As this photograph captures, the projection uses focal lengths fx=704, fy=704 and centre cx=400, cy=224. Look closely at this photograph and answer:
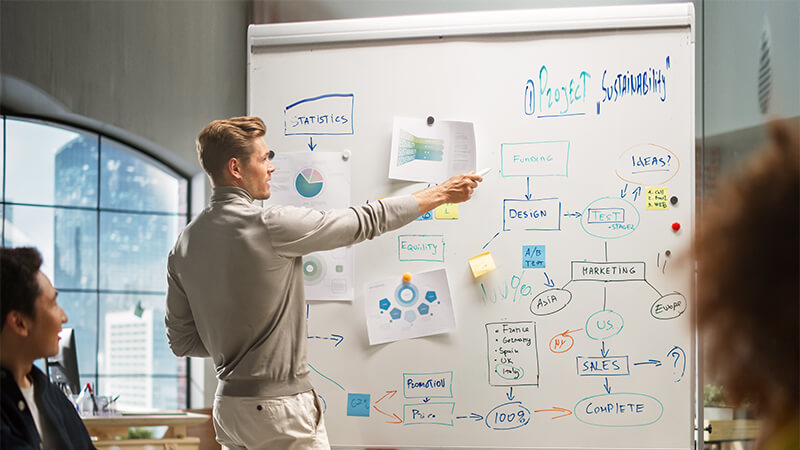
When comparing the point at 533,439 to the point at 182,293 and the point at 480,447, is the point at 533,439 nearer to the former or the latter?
the point at 480,447

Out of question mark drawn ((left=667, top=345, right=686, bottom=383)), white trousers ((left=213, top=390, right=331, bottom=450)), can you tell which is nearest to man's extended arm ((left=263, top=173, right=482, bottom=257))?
white trousers ((left=213, top=390, right=331, bottom=450))

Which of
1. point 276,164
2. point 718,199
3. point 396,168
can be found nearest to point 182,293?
point 276,164

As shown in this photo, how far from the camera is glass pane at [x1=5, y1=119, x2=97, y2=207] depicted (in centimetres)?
544

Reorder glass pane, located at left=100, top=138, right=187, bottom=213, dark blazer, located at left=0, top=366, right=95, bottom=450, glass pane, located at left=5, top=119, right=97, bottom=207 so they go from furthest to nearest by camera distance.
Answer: glass pane, located at left=100, top=138, right=187, bottom=213
glass pane, located at left=5, top=119, right=97, bottom=207
dark blazer, located at left=0, top=366, right=95, bottom=450

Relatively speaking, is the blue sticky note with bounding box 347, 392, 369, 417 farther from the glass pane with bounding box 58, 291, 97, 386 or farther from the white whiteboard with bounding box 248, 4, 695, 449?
the glass pane with bounding box 58, 291, 97, 386

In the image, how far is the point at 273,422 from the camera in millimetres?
1851

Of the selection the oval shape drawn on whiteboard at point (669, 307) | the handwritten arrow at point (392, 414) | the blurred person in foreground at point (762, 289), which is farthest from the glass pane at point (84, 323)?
the blurred person in foreground at point (762, 289)

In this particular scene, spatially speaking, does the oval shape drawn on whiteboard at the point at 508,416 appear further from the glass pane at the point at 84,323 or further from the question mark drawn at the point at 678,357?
the glass pane at the point at 84,323

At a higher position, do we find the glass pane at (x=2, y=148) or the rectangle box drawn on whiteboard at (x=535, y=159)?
the glass pane at (x=2, y=148)

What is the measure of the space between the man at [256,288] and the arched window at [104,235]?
12.8 ft

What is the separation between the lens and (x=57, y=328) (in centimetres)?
138

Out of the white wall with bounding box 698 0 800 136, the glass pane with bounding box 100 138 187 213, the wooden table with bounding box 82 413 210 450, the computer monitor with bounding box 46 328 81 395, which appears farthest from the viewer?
the glass pane with bounding box 100 138 187 213

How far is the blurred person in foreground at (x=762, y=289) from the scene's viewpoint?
0.64m

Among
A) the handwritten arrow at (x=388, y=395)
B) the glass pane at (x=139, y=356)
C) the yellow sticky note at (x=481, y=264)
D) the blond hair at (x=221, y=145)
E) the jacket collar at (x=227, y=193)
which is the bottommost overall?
the glass pane at (x=139, y=356)
